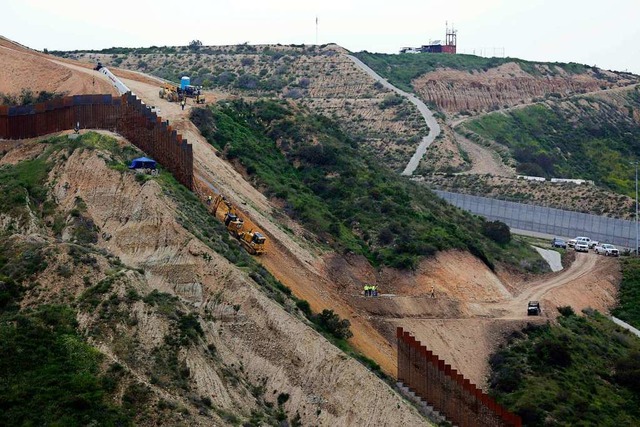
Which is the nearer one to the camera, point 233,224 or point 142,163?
point 142,163

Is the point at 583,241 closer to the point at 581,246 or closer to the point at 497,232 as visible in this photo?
the point at 581,246

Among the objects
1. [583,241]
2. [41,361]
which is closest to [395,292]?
[583,241]

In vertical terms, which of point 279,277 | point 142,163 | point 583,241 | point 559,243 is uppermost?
point 142,163

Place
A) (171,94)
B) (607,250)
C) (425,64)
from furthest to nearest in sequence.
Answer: (425,64)
(607,250)
(171,94)

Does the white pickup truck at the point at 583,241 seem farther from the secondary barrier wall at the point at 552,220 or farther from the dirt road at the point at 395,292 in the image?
the dirt road at the point at 395,292

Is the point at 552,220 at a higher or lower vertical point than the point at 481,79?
lower

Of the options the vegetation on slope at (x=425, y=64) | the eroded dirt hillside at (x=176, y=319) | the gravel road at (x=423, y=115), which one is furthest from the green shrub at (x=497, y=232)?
the vegetation on slope at (x=425, y=64)

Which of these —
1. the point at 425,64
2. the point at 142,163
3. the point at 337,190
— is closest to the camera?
the point at 142,163
